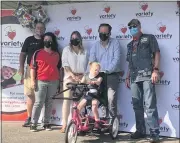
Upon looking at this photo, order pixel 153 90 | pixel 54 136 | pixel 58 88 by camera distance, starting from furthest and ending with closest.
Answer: pixel 58 88 < pixel 54 136 < pixel 153 90

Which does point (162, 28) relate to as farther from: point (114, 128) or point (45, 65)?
point (45, 65)

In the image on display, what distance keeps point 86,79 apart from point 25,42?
1636 millimetres

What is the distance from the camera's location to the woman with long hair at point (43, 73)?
6.07m

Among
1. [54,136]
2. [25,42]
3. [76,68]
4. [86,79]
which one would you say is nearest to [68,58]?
[76,68]

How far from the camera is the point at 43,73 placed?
19.9 feet

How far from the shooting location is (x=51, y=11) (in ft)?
21.9

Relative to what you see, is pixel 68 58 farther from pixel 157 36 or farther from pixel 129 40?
pixel 157 36

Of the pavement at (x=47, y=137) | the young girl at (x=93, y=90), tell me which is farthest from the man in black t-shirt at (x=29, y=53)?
the young girl at (x=93, y=90)

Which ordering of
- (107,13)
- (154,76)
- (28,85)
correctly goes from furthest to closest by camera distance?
1. (28,85)
2. (107,13)
3. (154,76)

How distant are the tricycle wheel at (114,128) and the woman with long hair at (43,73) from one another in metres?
1.37

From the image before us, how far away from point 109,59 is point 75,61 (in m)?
0.67

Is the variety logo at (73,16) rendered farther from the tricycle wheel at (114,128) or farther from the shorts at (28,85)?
the tricycle wheel at (114,128)

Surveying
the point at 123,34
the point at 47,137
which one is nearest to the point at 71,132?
the point at 47,137

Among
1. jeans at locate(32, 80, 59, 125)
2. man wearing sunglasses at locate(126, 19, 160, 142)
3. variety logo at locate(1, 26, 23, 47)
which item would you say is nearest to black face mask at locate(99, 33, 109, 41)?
man wearing sunglasses at locate(126, 19, 160, 142)
